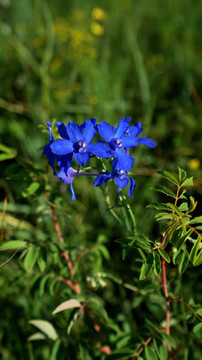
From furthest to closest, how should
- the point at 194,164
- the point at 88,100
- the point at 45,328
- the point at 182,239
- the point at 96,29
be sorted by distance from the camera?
1. the point at 96,29
2. the point at 88,100
3. the point at 194,164
4. the point at 45,328
5. the point at 182,239

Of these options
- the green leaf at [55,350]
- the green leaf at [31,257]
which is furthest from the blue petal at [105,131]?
the green leaf at [55,350]

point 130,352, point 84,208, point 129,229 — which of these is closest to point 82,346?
point 130,352

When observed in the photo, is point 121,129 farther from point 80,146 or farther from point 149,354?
point 149,354

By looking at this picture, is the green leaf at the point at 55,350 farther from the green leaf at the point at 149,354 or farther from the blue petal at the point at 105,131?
the blue petal at the point at 105,131

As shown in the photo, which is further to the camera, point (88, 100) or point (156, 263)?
point (88, 100)

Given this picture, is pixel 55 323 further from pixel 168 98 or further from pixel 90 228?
pixel 168 98

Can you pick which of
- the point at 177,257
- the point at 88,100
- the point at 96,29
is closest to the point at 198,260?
the point at 177,257
